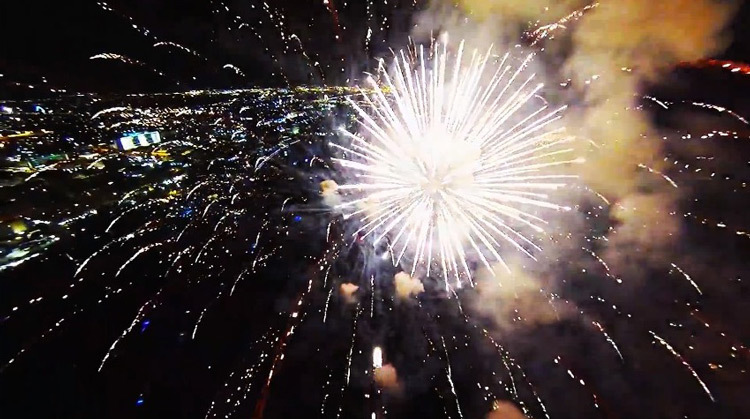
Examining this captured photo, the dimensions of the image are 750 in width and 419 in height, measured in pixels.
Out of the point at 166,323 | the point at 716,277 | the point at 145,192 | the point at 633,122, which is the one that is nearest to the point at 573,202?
the point at 633,122

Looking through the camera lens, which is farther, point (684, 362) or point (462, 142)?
point (462, 142)

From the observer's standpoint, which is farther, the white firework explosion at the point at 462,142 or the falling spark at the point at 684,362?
the white firework explosion at the point at 462,142

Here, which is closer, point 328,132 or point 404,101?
point 404,101

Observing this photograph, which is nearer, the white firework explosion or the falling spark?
the falling spark

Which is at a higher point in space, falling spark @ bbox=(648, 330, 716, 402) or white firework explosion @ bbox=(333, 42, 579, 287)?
white firework explosion @ bbox=(333, 42, 579, 287)

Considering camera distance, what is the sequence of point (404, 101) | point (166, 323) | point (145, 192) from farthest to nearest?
point (145, 192)
point (166, 323)
point (404, 101)

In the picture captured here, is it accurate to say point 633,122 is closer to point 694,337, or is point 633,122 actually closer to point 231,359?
point 694,337

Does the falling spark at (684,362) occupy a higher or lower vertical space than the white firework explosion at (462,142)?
lower

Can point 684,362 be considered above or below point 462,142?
below
